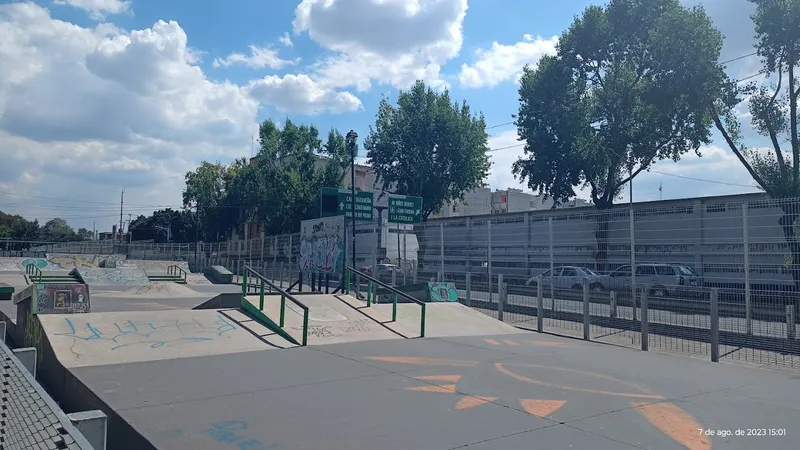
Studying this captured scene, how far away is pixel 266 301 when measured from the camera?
1362 centimetres

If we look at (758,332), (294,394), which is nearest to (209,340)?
(294,394)

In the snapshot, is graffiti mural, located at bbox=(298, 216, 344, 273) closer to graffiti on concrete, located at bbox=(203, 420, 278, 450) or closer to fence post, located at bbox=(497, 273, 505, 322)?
fence post, located at bbox=(497, 273, 505, 322)

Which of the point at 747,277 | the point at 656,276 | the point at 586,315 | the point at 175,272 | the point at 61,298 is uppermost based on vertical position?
the point at 747,277

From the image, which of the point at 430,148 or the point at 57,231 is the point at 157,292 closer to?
the point at 430,148

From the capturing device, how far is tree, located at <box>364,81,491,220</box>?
44875 millimetres

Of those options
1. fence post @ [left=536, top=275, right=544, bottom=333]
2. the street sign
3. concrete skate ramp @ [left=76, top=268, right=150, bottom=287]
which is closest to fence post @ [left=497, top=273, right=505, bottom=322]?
fence post @ [left=536, top=275, right=544, bottom=333]

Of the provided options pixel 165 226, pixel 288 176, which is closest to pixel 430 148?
pixel 288 176

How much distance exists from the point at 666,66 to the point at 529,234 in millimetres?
12217

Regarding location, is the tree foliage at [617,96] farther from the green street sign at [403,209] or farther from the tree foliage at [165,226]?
the tree foliage at [165,226]

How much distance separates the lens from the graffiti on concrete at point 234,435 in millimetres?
5625

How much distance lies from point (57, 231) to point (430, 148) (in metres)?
110

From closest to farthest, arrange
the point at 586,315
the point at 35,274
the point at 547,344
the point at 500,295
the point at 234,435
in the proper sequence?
the point at 234,435 < the point at 547,344 < the point at 586,315 < the point at 500,295 < the point at 35,274

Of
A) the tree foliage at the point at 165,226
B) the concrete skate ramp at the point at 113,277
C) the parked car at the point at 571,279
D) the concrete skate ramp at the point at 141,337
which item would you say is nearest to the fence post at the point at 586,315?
the parked car at the point at 571,279

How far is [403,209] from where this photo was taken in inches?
1187
